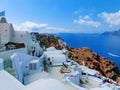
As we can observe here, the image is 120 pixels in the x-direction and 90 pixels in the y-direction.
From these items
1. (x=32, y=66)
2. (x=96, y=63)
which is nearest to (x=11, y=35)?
(x=32, y=66)

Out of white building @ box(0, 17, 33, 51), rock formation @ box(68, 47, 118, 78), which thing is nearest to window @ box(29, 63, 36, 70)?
white building @ box(0, 17, 33, 51)

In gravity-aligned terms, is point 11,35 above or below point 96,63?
above

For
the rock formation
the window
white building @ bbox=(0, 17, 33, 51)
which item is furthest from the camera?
the rock formation

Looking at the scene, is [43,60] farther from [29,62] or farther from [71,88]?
[71,88]

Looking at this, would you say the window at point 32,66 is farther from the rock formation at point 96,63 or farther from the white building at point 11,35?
the rock formation at point 96,63

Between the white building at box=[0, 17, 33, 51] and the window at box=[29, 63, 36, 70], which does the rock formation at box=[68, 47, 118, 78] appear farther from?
the window at box=[29, 63, 36, 70]

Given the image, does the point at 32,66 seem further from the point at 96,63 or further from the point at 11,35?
the point at 96,63

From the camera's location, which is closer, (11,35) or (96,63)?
(11,35)

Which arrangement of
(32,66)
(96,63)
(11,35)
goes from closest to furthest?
(32,66) → (11,35) → (96,63)

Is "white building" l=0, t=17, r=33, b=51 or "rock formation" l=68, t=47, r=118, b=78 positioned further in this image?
"rock formation" l=68, t=47, r=118, b=78

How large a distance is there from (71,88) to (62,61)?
848 cm

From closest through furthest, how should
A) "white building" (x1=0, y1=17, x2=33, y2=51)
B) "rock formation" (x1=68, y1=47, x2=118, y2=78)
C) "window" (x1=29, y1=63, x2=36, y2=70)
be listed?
1. "window" (x1=29, y1=63, x2=36, y2=70)
2. "white building" (x1=0, y1=17, x2=33, y2=51)
3. "rock formation" (x1=68, y1=47, x2=118, y2=78)

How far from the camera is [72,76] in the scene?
2220 cm

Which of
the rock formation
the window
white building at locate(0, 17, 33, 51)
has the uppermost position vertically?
white building at locate(0, 17, 33, 51)
